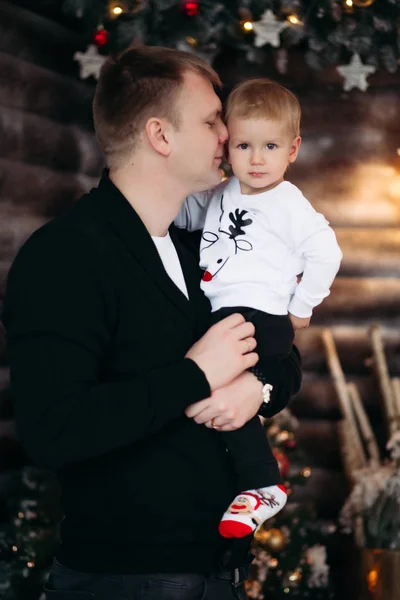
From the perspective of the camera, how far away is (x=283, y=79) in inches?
177

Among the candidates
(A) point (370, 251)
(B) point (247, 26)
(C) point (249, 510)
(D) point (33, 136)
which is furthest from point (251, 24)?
(C) point (249, 510)

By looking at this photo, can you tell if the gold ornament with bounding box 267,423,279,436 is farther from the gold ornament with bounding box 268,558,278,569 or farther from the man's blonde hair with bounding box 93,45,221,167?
the man's blonde hair with bounding box 93,45,221,167

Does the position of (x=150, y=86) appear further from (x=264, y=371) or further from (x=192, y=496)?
(x=192, y=496)

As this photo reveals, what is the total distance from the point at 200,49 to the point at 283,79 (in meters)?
0.82

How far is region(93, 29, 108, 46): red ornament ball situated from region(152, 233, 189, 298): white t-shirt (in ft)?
7.13

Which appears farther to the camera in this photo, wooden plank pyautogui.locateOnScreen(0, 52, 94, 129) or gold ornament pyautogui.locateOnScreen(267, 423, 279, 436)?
wooden plank pyautogui.locateOnScreen(0, 52, 94, 129)

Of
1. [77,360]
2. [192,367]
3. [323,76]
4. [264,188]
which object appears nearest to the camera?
[77,360]

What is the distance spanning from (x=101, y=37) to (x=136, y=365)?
99.8 inches

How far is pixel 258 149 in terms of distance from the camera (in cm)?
205

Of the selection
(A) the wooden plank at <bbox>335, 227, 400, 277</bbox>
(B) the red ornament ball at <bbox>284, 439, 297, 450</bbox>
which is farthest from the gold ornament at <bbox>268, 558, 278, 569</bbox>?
(A) the wooden plank at <bbox>335, 227, 400, 277</bbox>

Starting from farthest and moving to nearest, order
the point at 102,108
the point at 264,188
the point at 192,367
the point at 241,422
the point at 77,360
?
the point at 264,188 < the point at 102,108 < the point at 241,422 < the point at 192,367 < the point at 77,360

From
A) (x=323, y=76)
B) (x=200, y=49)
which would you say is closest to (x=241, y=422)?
(x=200, y=49)

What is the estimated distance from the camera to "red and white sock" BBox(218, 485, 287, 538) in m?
1.77

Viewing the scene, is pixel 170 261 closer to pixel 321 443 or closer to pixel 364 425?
pixel 364 425
